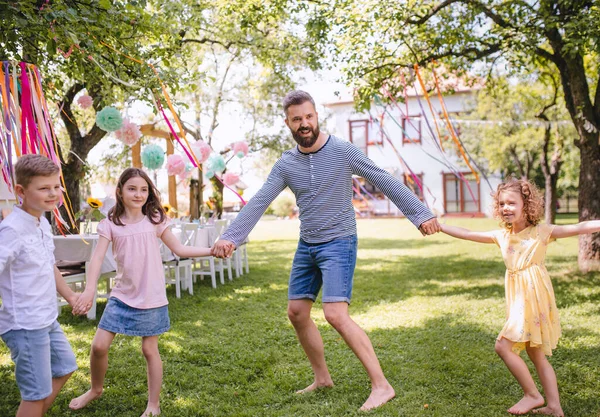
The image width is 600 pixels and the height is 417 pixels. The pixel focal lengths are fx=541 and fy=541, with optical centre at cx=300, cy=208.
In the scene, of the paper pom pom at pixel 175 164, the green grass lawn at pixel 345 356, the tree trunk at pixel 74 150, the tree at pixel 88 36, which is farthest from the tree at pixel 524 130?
the tree at pixel 88 36

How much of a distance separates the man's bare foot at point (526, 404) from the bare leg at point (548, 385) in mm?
29

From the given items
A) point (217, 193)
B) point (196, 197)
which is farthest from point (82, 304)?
point (217, 193)

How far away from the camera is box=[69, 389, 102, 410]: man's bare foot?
10.4 feet

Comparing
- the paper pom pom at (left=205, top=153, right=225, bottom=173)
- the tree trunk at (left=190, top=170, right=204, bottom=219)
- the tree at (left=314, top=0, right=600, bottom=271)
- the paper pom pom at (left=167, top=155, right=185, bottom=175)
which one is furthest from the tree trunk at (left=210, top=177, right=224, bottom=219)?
the tree at (left=314, top=0, right=600, bottom=271)

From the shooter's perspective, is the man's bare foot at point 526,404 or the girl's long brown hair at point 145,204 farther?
the girl's long brown hair at point 145,204

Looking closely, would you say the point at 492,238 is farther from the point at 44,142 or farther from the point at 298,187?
the point at 44,142

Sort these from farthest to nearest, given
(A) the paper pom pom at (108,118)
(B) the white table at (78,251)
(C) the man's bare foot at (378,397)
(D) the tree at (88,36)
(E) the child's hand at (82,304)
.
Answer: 1. (B) the white table at (78,251)
2. (A) the paper pom pom at (108,118)
3. (D) the tree at (88,36)
4. (C) the man's bare foot at (378,397)
5. (E) the child's hand at (82,304)

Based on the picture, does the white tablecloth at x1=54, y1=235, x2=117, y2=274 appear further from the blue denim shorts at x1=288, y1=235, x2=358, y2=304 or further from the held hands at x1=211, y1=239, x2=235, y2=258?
the blue denim shorts at x1=288, y1=235, x2=358, y2=304

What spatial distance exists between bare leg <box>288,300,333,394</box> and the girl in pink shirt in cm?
64

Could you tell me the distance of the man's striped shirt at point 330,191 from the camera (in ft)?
10.3

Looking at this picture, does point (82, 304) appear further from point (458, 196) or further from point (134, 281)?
A: point (458, 196)

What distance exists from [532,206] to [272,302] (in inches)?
162

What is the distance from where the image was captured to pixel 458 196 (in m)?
29.5

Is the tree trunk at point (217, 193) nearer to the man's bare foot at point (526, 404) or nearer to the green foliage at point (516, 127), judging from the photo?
the green foliage at point (516, 127)
